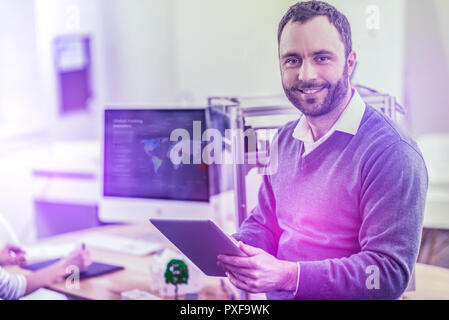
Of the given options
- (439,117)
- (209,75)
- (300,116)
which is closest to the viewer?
(300,116)

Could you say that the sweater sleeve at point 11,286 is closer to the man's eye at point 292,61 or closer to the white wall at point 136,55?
the man's eye at point 292,61

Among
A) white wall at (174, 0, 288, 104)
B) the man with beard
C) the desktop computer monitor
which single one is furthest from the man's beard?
the desktop computer monitor

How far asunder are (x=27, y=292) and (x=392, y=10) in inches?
49.2

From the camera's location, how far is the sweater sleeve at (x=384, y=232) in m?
1.14

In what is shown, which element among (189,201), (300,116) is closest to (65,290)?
(189,201)

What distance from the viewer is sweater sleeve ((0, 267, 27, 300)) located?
170 cm

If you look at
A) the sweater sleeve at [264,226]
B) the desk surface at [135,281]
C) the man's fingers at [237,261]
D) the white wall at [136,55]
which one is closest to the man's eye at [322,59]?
the sweater sleeve at [264,226]

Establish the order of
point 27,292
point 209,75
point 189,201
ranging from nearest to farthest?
point 27,292 < point 189,201 < point 209,75

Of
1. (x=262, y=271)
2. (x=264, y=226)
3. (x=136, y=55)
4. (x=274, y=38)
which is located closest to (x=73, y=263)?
(x=264, y=226)

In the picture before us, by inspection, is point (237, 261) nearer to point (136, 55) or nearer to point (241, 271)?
point (241, 271)

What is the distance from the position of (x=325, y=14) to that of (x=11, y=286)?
3.74 feet

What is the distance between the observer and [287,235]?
134 centimetres

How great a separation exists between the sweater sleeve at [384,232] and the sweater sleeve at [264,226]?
0.64 ft
